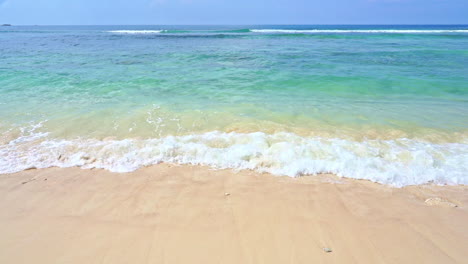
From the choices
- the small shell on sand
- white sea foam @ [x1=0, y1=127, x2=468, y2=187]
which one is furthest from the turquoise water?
the small shell on sand

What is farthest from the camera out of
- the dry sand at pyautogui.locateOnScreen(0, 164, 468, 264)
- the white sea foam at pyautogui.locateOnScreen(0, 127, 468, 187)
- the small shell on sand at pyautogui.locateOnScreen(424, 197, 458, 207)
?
the white sea foam at pyautogui.locateOnScreen(0, 127, 468, 187)

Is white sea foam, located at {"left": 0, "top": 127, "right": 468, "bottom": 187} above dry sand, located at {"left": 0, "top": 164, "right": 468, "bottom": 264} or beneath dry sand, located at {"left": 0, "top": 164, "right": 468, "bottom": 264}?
above

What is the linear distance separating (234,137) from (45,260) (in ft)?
11.5

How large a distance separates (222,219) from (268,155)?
1763mm

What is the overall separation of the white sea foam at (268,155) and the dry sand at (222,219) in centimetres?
25

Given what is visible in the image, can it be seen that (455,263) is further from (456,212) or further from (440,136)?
(440,136)

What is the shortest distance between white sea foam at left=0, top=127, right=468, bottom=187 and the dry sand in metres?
0.25

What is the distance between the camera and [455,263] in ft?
7.98

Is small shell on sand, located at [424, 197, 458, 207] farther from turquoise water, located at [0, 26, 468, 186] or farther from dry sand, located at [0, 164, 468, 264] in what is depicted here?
turquoise water, located at [0, 26, 468, 186]

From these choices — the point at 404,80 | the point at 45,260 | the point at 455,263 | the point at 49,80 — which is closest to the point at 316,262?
the point at 455,263

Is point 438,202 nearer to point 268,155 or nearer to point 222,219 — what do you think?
point 268,155

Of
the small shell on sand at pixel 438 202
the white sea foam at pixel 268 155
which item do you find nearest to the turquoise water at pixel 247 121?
the white sea foam at pixel 268 155

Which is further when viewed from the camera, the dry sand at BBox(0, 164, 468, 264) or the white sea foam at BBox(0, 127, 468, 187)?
the white sea foam at BBox(0, 127, 468, 187)

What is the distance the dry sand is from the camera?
99.0 inches
